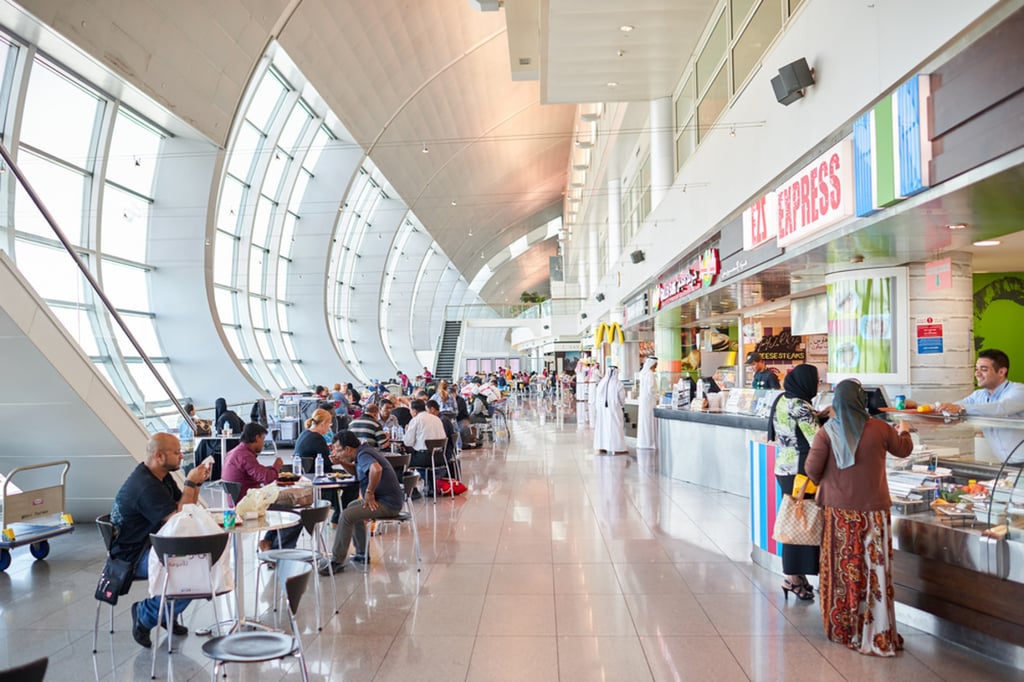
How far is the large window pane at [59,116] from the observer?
32.7ft

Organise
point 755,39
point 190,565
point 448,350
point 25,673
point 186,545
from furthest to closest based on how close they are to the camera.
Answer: point 448,350 → point 755,39 → point 190,565 → point 186,545 → point 25,673

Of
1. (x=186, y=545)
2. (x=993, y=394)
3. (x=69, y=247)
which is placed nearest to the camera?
(x=186, y=545)

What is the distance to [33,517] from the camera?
20.8 ft

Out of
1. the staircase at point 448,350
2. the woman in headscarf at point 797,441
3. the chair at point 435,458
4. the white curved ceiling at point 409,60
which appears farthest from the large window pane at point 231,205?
the staircase at point 448,350

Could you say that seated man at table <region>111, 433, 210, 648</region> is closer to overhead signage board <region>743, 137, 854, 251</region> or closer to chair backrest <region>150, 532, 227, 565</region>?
chair backrest <region>150, 532, 227, 565</region>

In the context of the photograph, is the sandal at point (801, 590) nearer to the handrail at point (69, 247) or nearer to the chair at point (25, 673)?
the chair at point (25, 673)

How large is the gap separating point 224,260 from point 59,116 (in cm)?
575

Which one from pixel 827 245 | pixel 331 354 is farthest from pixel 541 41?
pixel 331 354

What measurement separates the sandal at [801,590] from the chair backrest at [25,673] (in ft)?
13.5

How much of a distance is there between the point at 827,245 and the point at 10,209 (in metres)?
6.24

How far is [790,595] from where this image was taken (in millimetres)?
4930

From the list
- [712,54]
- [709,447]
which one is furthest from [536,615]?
[712,54]

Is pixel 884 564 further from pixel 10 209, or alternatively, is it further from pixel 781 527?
pixel 10 209

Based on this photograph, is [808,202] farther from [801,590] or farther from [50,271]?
[50,271]
